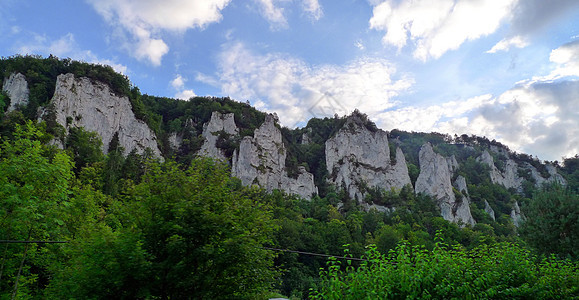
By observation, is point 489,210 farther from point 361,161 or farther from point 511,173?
point 361,161

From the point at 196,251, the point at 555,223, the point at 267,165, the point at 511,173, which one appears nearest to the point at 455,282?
the point at 196,251

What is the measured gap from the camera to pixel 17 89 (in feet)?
174

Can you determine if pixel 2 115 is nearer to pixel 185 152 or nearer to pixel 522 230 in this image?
pixel 185 152

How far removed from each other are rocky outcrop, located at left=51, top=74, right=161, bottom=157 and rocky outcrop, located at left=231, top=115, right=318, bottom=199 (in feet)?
60.5

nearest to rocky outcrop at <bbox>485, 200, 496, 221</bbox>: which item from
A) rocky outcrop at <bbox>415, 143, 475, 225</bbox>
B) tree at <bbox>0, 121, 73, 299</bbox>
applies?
rocky outcrop at <bbox>415, 143, 475, 225</bbox>

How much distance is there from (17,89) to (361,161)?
76092 millimetres

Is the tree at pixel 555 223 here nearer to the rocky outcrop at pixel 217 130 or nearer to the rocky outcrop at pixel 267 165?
the rocky outcrop at pixel 267 165

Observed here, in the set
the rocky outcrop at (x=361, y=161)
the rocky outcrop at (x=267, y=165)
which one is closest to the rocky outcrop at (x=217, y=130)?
the rocky outcrop at (x=267, y=165)

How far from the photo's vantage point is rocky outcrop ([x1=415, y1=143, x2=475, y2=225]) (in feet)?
263

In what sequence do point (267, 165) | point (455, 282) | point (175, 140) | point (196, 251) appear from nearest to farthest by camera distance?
point (455, 282)
point (196, 251)
point (267, 165)
point (175, 140)

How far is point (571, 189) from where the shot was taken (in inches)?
726

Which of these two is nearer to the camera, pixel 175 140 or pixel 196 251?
pixel 196 251

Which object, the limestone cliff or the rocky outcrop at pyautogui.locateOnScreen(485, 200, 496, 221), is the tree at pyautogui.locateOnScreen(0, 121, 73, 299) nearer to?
the rocky outcrop at pyautogui.locateOnScreen(485, 200, 496, 221)

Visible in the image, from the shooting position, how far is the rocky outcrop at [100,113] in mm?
51931
